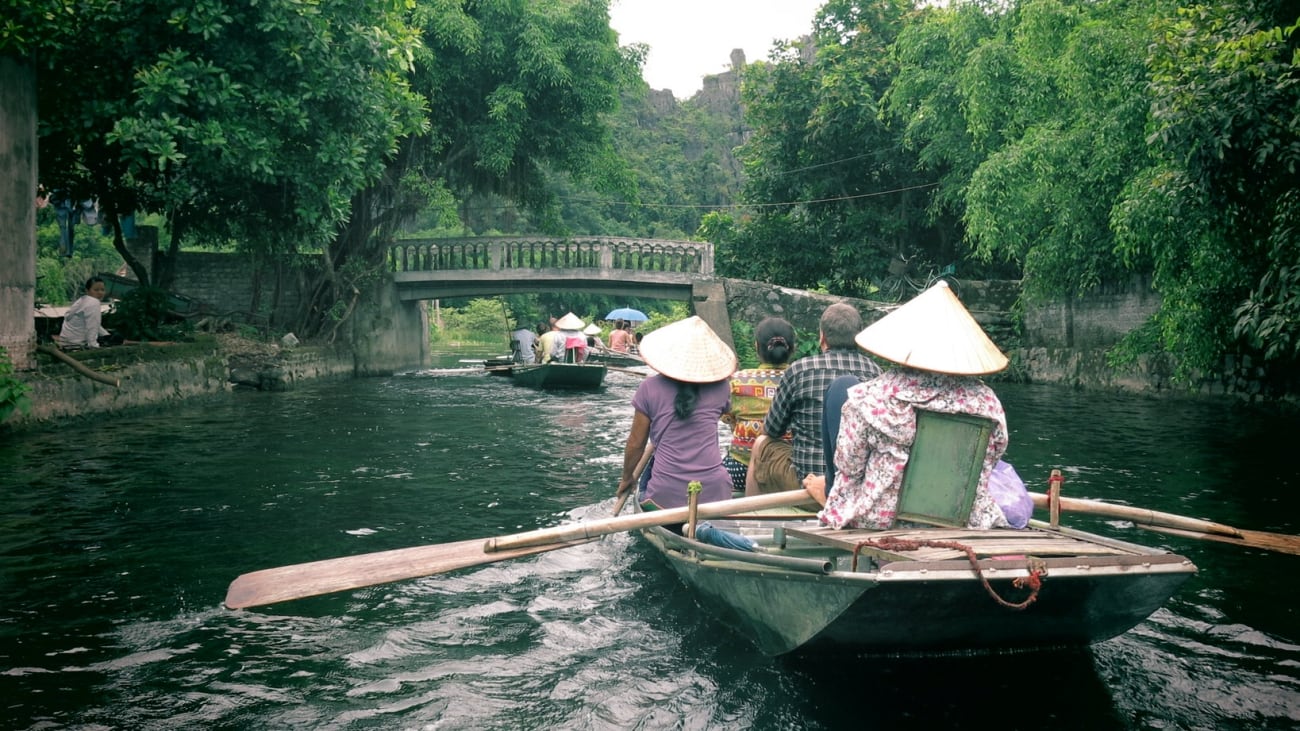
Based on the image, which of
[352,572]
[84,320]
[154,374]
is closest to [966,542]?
[352,572]

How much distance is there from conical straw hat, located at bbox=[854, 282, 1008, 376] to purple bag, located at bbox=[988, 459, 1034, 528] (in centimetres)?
78

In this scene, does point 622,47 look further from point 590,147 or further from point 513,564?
point 513,564

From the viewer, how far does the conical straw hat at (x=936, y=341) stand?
392 cm

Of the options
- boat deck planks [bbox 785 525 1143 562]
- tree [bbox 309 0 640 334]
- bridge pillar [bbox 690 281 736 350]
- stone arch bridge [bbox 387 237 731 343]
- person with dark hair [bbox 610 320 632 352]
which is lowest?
boat deck planks [bbox 785 525 1143 562]

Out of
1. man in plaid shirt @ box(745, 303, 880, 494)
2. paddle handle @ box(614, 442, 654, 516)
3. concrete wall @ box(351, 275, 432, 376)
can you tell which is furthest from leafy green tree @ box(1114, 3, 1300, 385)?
concrete wall @ box(351, 275, 432, 376)

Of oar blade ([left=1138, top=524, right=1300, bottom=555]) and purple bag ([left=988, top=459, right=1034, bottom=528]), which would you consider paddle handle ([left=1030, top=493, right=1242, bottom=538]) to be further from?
purple bag ([left=988, top=459, right=1034, bottom=528])

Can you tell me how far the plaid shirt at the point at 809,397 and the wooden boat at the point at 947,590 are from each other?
1170mm

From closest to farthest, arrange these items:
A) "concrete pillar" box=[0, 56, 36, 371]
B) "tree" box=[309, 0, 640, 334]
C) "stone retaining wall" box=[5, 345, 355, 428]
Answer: "concrete pillar" box=[0, 56, 36, 371], "stone retaining wall" box=[5, 345, 355, 428], "tree" box=[309, 0, 640, 334]

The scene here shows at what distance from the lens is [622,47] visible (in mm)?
23484

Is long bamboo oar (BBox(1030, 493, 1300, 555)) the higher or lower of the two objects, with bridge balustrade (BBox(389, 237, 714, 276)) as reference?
lower

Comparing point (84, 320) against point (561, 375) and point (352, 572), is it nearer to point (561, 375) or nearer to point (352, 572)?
point (561, 375)

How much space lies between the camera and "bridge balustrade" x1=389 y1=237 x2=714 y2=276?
79.0ft

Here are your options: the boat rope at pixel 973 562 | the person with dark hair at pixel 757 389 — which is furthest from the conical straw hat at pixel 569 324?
the boat rope at pixel 973 562

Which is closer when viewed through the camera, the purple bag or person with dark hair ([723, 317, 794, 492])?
the purple bag
